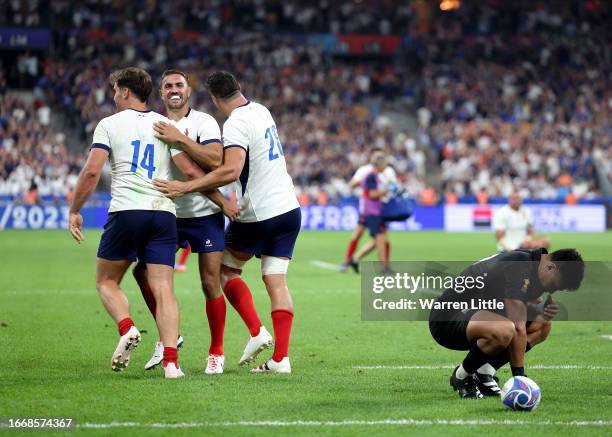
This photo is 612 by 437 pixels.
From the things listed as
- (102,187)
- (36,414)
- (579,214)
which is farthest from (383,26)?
(36,414)

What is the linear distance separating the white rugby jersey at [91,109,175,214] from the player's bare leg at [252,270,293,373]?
108cm

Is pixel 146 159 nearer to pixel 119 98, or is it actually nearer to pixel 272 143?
pixel 119 98

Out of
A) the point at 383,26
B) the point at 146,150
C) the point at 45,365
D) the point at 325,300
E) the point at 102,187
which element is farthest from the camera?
the point at 383,26

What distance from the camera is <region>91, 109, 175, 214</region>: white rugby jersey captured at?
8000 millimetres

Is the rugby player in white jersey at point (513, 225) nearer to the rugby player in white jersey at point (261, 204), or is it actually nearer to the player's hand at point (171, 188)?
the rugby player in white jersey at point (261, 204)

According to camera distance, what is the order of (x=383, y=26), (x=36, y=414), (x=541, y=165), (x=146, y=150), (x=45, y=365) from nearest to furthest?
(x=36, y=414) → (x=146, y=150) → (x=45, y=365) → (x=541, y=165) → (x=383, y=26)

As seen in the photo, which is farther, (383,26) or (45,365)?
(383,26)

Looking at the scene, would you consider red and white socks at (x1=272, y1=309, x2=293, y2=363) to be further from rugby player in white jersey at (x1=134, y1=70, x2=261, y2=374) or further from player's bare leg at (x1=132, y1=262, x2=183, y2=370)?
player's bare leg at (x1=132, y1=262, x2=183, y2=370)

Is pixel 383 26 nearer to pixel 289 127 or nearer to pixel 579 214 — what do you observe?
pixel 289 127

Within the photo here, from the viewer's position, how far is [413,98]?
43.5 meters

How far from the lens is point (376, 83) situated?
44094mm

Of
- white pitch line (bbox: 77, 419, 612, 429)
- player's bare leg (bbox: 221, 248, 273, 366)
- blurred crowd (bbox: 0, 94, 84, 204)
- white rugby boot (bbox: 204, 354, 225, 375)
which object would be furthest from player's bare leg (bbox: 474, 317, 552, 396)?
blurred crowd (bbox: 0, 94, 84, 204)

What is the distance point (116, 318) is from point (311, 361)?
195 cm

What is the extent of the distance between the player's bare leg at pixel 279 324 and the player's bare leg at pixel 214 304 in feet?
1.12
